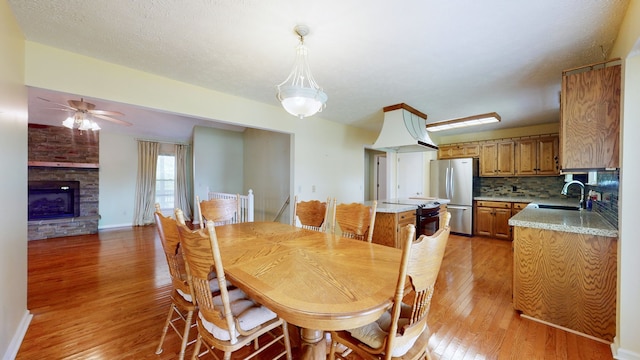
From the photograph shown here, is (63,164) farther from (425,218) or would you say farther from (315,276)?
(425,218)

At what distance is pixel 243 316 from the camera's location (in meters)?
1.30

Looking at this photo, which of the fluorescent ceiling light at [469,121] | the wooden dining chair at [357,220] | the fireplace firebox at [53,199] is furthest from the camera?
the fireplace firebox at [53,199]

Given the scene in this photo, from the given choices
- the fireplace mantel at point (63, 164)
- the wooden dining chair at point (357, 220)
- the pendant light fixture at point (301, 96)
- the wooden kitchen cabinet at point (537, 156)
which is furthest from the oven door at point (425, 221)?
the fireplace mantel at point (63, 164)

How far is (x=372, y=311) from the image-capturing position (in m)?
0.91

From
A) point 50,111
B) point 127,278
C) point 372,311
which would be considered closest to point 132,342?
point 127,278

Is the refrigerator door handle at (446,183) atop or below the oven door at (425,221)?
atop

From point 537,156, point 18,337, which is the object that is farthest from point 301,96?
point 537,156

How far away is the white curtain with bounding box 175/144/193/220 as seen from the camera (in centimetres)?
697

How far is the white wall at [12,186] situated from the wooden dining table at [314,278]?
1322 millimetres

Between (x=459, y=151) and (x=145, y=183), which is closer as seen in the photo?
(x=459, y=151)

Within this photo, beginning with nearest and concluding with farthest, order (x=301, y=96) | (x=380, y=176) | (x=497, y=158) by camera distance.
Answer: (x=301, y=96) < (x=497, y=158) < (x=380, y=176)

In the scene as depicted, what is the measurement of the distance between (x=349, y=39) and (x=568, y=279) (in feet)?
8.47

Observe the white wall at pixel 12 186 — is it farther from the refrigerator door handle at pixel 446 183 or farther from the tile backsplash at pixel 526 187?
the refrigerator door handle at pixel 446 183

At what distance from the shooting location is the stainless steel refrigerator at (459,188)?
5.07 m
